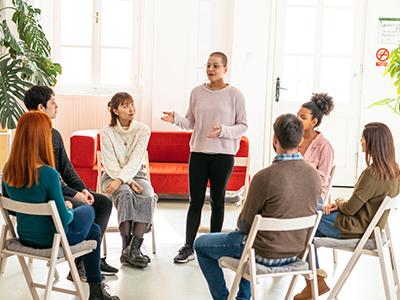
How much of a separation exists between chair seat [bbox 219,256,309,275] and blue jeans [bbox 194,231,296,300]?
0.17ft

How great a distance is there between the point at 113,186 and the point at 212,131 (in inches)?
30.8

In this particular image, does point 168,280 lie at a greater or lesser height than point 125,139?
lesser

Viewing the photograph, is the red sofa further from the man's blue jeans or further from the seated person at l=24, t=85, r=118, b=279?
the man's blue jeans

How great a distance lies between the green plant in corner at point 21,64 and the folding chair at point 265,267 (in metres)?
2.97

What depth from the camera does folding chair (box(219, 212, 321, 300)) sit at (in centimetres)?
286

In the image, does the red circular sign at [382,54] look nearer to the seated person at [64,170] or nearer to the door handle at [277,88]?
the door handle at [277,88]

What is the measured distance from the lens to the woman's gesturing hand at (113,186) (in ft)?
14.4

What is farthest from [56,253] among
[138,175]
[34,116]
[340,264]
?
[340,264]

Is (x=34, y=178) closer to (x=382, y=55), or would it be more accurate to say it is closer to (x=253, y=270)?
(x=253, y=270)

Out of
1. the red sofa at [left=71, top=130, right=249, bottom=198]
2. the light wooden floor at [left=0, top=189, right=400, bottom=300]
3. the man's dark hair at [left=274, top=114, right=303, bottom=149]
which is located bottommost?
the light wooden floor at [left=0, top=189, right=400, bottom=300]

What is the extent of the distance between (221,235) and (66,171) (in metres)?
1.22

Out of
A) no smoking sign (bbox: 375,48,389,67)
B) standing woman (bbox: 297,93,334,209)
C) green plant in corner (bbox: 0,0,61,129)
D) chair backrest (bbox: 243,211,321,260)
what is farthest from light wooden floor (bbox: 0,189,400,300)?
no smoking sign (bbox: 375,48,389,67)

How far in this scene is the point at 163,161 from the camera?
700 centimetres

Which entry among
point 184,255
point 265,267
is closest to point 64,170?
point 184,255
